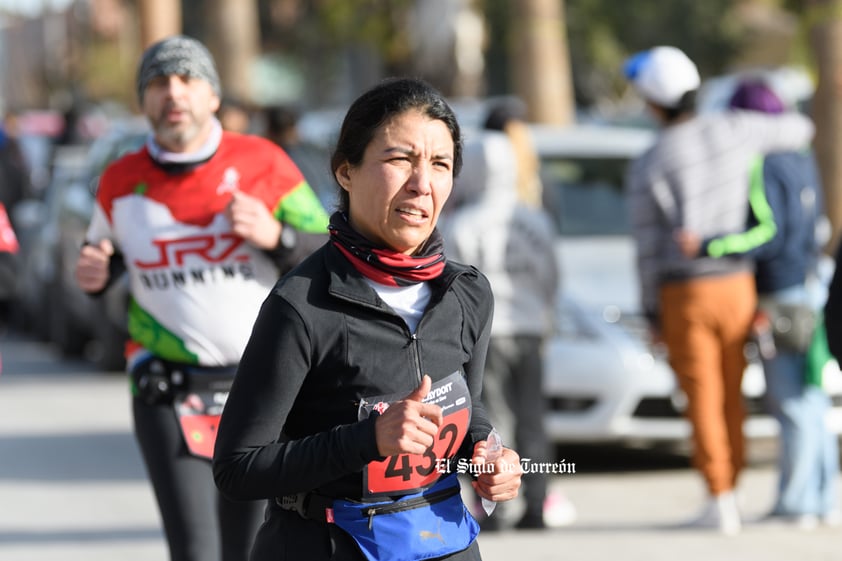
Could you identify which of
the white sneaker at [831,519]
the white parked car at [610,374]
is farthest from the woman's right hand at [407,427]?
the white parked car at [610,374]

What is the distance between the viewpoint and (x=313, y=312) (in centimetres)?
322

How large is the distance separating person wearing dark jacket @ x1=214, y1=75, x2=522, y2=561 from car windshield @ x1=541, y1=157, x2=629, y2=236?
22.8 ft

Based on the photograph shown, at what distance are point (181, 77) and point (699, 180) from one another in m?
3.23

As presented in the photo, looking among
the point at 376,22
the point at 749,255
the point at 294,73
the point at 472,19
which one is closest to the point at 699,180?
the point at 749,255

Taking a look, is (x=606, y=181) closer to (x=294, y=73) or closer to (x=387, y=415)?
(x=387, y=415)

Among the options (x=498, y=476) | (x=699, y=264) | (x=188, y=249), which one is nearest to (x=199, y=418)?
(x=188, y=249)

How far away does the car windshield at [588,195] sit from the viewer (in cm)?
1057

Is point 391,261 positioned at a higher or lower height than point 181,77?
lower

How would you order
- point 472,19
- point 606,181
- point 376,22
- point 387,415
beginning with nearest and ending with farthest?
point 387,415 < point 606,181 < point 472,19 < point 376,22

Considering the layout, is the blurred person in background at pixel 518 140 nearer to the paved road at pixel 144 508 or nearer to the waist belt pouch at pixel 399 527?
the paved road at pixel 144 508

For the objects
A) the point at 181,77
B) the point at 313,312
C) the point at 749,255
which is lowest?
the point at 749,255

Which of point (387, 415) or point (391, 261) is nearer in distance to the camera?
point (387, 415)

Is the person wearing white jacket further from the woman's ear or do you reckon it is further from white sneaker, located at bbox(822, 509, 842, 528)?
the woman's ear

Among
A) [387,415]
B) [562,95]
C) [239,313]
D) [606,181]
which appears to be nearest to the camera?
[387,415]
